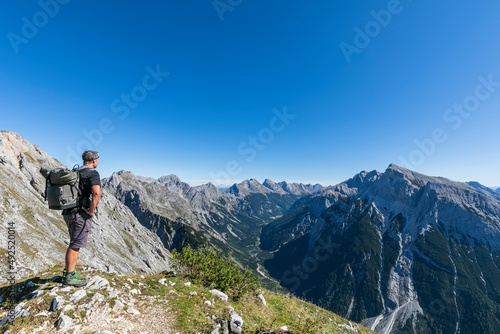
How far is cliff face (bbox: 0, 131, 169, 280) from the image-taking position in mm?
48219

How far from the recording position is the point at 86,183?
27.7 feet

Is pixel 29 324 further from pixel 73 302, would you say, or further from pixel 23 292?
pixel 23 292

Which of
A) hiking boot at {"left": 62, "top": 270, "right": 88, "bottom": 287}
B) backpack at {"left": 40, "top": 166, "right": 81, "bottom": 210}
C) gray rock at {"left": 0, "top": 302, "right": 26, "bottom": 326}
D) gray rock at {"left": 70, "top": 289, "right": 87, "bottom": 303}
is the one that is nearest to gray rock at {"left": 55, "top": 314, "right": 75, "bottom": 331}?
gray rock at {"left": 70, "top": 289, "right": 87, "bottom": 303}

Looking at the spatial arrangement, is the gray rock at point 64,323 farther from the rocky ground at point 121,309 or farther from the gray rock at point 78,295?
the gray rock at point 78,295

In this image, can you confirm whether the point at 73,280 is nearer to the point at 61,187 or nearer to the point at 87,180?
the point at 61,187

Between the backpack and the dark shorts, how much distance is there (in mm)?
562

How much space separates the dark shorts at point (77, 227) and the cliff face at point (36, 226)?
234 cm

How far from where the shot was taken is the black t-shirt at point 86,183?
8.38 metres

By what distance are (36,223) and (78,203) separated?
90863 mm

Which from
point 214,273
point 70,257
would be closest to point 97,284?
point 70,257

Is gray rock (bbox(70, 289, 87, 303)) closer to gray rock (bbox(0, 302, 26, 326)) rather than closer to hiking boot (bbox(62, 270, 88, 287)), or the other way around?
hiking boot (bbox(62, 270, 88, 287))

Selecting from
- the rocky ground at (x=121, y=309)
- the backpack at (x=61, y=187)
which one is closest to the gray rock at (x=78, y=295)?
the rocky ground at (x=121, y=309)

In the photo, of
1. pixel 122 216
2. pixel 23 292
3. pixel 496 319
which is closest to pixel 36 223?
pixel 23 292

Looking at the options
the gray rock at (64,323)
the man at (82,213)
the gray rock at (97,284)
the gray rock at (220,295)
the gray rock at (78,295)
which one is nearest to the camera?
the gray rock at (64,323)
